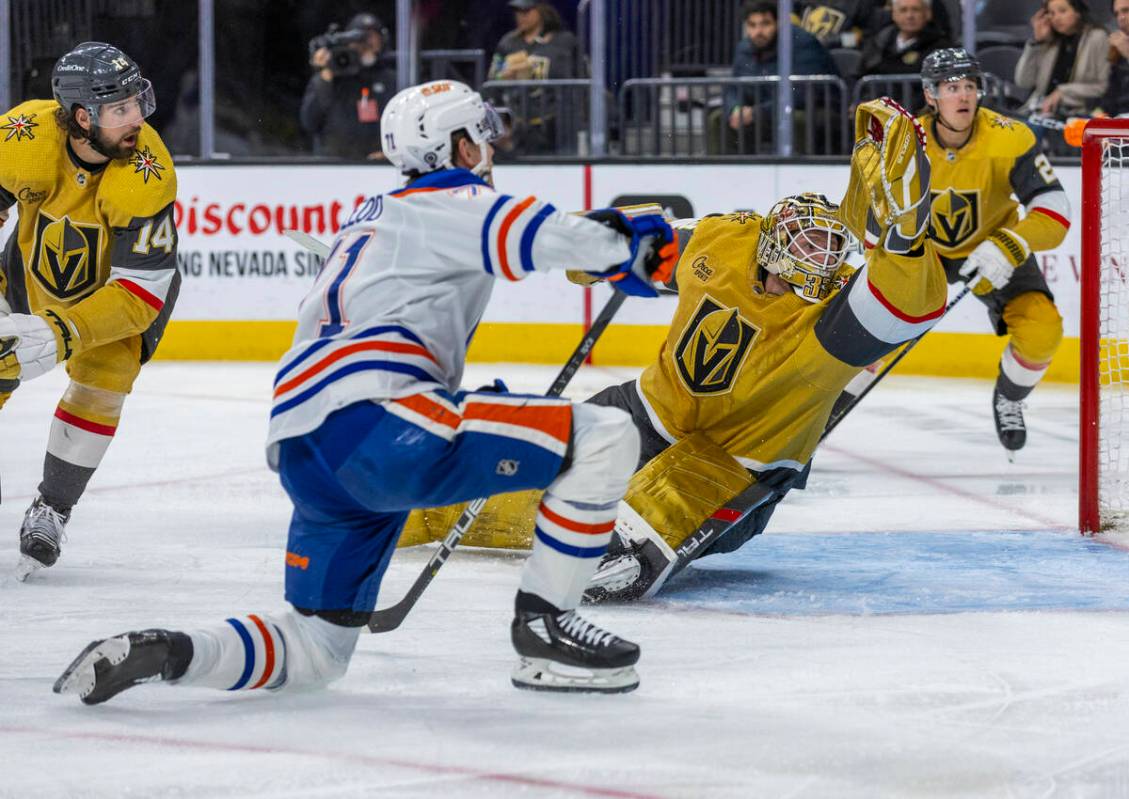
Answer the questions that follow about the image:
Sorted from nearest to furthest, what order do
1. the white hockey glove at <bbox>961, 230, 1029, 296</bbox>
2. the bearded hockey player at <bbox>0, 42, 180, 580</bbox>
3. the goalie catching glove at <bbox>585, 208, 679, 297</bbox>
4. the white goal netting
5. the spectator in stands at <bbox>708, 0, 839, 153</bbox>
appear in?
the goalie catching glove at <bbox>585, 208, 679, 297</bbox>
the bearded hockey player at <bbox>0, 42, 180, 580</bbox>
the white goal netting
the white hockey glove at <bbox>961, 230, 1029, 296</bbox>
the spectator in stands at <bbox>708, 0, 839, 153</bbox>

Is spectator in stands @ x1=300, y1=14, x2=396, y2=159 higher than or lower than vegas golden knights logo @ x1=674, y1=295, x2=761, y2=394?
higher

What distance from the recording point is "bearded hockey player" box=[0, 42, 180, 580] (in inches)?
127

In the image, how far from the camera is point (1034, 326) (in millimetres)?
4875

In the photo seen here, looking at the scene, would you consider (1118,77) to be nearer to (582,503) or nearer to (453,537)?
(453,537)

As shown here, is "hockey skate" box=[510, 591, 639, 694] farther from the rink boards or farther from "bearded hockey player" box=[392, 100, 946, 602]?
the rink boards

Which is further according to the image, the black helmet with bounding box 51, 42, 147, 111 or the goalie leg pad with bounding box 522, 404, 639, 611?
the black helmet with bounding box 51, 42, 147, 111

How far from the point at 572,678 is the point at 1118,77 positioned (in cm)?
493

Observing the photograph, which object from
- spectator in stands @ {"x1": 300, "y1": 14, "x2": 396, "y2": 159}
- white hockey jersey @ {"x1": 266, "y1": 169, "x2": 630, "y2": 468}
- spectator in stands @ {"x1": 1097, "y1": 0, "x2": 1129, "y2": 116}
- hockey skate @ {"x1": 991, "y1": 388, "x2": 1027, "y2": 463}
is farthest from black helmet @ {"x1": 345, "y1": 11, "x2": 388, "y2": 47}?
white hockey jersey @ {"x1": 266, "y1": 169, "x2": 630, "y2": 468}

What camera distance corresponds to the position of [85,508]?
409 cm

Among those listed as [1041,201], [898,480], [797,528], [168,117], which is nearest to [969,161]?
[1041,201]

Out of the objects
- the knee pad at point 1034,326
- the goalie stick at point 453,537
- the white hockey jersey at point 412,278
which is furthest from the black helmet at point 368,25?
the white hockey jersey at point 412,278

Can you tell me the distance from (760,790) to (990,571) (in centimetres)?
153

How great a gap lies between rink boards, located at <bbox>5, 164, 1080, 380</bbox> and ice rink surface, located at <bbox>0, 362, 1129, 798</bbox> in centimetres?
280

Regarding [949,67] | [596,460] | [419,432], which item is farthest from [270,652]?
[949,67]
